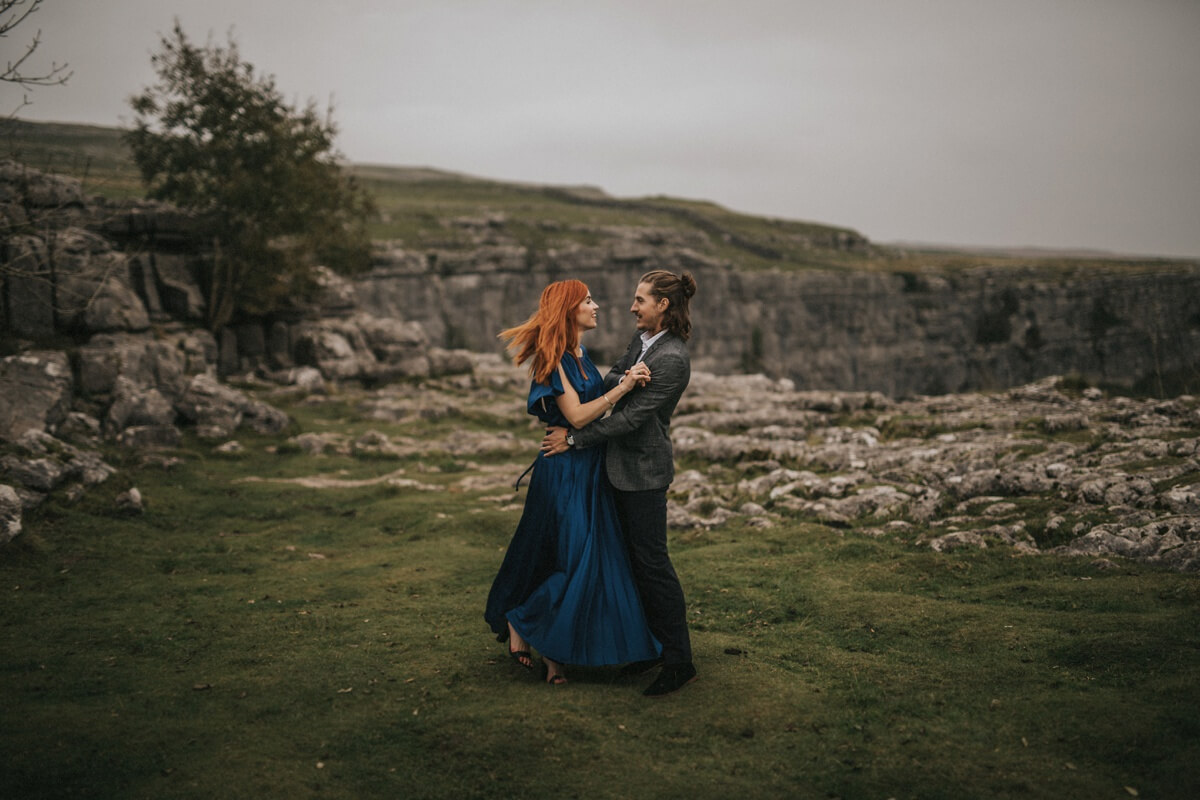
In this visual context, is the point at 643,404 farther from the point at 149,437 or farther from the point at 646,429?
the point at 149,437

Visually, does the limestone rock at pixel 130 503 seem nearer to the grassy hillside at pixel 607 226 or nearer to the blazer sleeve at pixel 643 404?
the blazer sleeve at pixel 643 404

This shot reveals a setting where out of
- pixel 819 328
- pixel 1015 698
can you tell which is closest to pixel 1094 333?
pixel 819 328

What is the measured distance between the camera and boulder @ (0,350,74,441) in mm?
15906

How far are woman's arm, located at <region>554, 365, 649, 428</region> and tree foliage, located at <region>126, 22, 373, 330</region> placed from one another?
91.7 ft

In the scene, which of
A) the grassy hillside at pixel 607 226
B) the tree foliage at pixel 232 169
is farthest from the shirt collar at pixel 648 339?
the grassy hillside at pixel 607 226

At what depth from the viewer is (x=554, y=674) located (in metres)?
7.48

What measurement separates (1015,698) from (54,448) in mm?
16277

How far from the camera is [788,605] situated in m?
9.92

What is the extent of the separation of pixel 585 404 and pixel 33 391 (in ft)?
50.4

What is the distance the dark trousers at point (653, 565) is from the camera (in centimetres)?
740

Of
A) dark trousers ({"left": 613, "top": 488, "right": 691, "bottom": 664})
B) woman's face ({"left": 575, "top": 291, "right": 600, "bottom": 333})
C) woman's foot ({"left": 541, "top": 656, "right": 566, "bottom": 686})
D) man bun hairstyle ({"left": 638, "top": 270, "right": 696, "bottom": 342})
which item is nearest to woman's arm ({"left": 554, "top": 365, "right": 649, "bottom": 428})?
woman's face ({"left": 575, "top": 291, "right": 600, "bottom": 333})

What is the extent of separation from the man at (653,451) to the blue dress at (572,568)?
163mm

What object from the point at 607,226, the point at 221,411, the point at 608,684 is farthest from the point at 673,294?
the point at 607,226

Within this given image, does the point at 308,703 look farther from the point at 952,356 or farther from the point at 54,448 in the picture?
the point at 952,356
